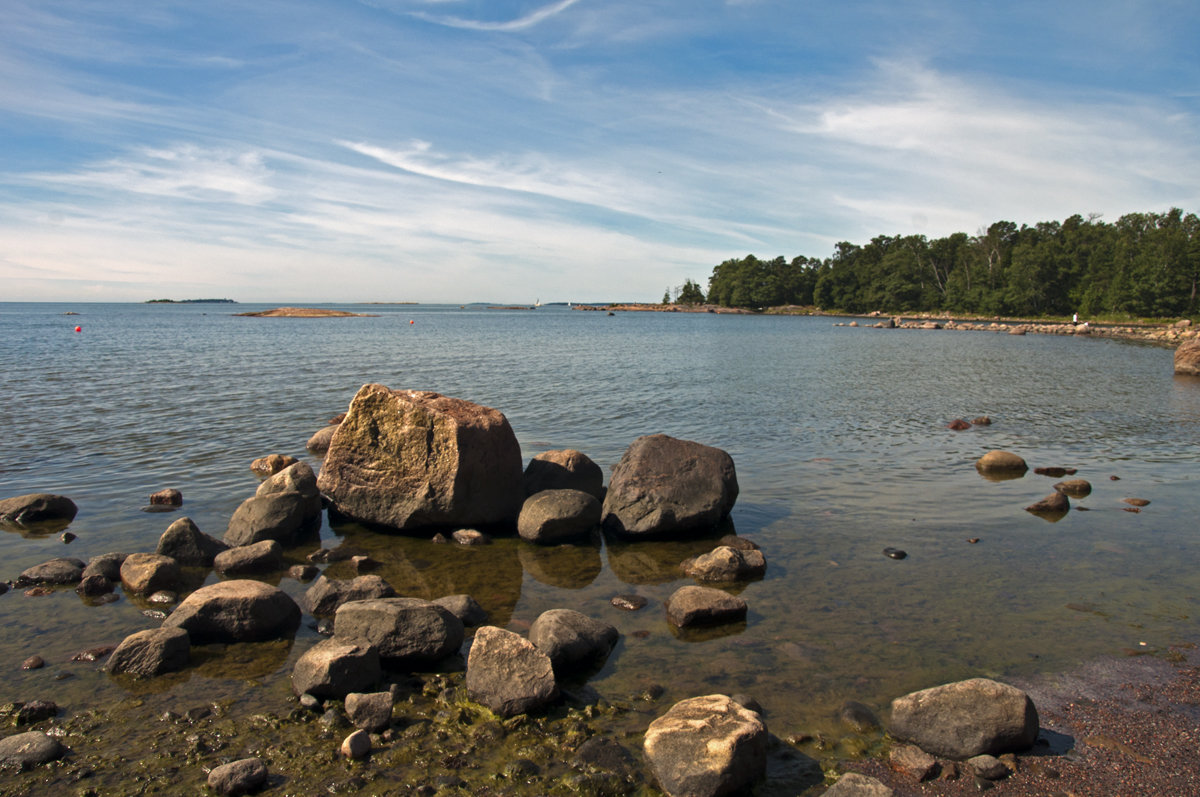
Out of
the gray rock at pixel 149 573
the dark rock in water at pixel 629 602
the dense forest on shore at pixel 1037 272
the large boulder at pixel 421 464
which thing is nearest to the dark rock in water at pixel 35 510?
the gray rock at pixel 149 573

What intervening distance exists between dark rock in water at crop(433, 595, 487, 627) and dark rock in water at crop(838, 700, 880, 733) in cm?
463

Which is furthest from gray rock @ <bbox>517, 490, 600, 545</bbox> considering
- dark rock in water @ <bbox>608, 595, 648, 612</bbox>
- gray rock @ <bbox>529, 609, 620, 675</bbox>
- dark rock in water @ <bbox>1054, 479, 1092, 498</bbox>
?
dark rock in water @ <bbox>1054, 479, 1092, 498</bbox>

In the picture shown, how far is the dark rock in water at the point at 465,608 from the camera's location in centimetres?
907

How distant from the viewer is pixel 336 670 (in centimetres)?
721

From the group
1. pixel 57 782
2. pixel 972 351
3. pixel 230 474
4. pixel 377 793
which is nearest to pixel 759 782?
pixel 377 793

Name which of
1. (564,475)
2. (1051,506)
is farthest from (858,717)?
(1051,506)

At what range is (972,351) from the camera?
63.5 m

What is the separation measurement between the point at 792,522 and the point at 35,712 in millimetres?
11603

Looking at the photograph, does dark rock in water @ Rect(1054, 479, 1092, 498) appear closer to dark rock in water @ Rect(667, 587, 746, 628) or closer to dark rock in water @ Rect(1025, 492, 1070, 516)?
dark rock in water @ Rect(1025, 492, 1070, 516)

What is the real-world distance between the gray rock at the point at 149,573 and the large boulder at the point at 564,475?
241 inches

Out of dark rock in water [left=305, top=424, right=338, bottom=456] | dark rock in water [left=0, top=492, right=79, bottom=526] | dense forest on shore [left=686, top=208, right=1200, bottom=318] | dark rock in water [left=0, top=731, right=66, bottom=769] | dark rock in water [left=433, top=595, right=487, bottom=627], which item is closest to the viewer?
dark rock in water [left=0, top=731, right=66, bottom=769]

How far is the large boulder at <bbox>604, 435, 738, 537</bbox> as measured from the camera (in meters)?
12.6

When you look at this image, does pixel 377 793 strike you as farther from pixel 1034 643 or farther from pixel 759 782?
pixel 1034 643

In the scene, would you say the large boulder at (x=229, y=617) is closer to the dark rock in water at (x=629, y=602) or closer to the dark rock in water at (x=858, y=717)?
the dark rock in water at (x=629, y=602)
